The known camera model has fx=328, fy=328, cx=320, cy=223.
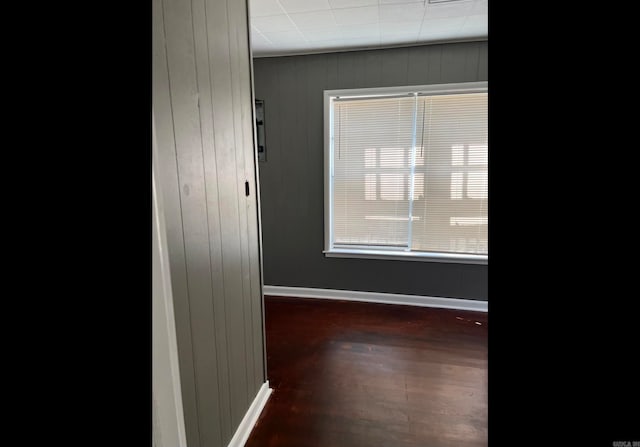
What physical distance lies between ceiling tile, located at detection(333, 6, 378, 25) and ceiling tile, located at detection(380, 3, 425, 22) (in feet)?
0.20

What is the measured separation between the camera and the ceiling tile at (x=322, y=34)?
256 centimetres

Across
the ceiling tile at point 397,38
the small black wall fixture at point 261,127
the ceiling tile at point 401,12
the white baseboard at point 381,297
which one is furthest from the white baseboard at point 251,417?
the ceiling tile at point 397,38

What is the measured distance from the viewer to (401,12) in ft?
7.46

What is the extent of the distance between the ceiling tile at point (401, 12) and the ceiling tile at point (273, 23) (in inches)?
26.8

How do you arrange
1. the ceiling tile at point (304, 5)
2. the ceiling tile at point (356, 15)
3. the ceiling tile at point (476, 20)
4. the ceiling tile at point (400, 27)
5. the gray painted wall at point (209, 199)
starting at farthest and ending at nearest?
the ceiling tile at point (400, 27) < the ceiling tile at point (476, 20) < the ceiling tile at point (356, 15) < the ceiling tile at point (304, 5) < the gray painted wall at point (209, 199)

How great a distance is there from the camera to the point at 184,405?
1.14 metres

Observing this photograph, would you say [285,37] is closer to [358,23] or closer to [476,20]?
[358,23]

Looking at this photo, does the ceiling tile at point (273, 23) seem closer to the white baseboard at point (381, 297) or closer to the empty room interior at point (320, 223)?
the empty room interior at point (320, 223)

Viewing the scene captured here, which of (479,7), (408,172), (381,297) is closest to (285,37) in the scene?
(479,7)

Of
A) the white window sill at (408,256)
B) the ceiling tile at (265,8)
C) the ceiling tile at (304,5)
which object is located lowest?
the white window sill at (408,256)
